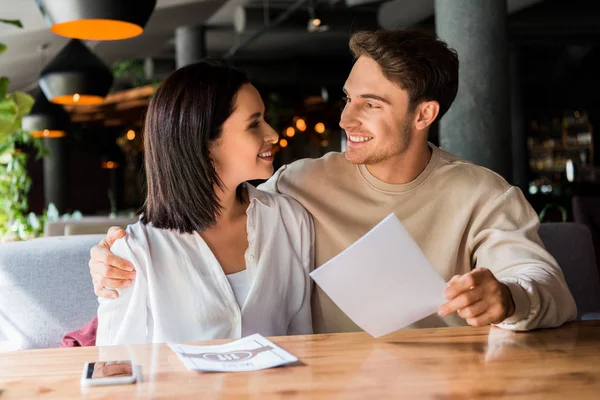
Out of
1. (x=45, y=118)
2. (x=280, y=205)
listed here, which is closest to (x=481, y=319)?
(x=280, y=205)

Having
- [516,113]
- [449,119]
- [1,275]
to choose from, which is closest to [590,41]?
[516,113]

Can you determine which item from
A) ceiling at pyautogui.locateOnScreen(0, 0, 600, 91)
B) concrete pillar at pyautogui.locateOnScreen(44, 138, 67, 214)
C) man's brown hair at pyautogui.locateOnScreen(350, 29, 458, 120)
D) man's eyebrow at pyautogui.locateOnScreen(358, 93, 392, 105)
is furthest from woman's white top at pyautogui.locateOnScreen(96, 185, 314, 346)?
concrete pillar at pyautogui.locateOnScreen(44, 138, 67, 214)

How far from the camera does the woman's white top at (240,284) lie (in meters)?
2.02

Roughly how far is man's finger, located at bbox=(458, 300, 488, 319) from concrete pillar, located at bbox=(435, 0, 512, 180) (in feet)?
6.78

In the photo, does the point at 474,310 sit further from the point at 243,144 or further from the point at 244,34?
the point at 244,34

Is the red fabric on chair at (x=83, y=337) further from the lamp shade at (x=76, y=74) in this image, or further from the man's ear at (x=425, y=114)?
the lamp shade at (x=76, y=74)

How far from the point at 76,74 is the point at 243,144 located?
3.66m

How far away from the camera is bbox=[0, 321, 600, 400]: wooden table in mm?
1220

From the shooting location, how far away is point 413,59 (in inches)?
89.9

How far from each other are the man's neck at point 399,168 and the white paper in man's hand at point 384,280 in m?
0.77

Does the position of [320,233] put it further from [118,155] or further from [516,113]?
[118,155]

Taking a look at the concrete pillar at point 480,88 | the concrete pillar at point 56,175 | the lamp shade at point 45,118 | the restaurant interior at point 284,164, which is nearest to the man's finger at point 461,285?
the restaurant interior at point 284,164

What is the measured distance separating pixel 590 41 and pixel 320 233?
33.5 ft

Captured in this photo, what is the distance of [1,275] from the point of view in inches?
89.2
